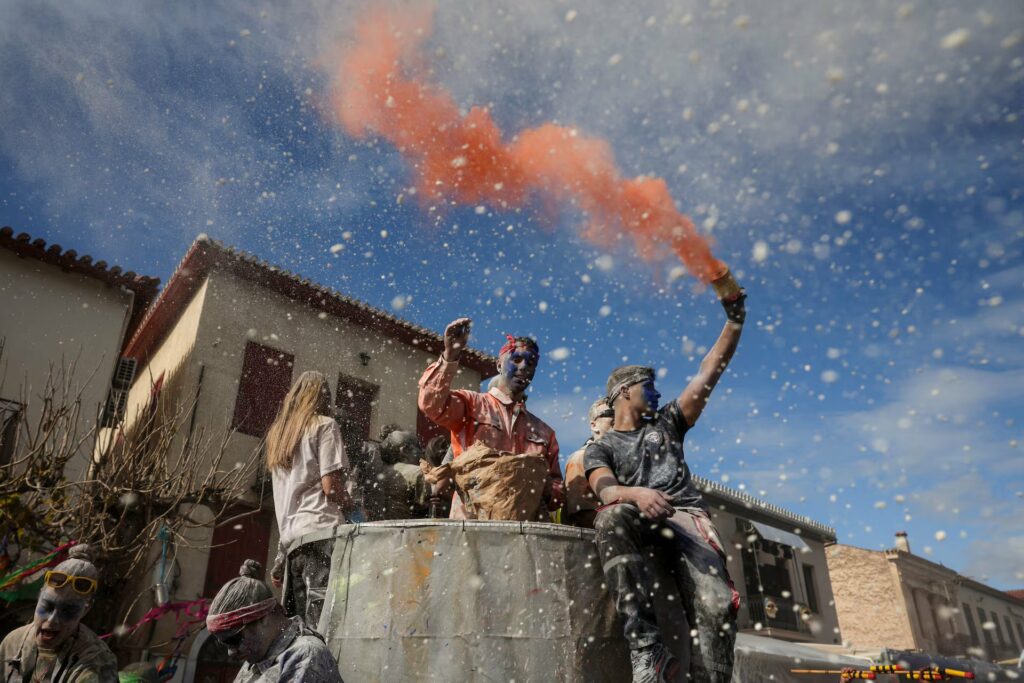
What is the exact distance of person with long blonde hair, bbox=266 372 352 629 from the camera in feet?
11.4

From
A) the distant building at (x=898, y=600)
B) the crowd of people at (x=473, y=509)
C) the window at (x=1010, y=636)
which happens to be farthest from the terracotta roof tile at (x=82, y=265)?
the window at (x=1010, y=636)

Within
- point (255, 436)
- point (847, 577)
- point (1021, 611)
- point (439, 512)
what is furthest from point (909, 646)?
point (439, 512)

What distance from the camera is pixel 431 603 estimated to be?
2.88 meters

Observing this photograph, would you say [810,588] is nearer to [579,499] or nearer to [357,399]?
[357,399]

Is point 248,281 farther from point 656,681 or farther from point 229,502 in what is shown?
point 656,681

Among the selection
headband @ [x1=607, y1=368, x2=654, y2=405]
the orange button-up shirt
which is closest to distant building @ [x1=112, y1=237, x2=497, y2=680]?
the orange button-up shirt

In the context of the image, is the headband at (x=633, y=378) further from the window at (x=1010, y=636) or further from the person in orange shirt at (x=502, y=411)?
the window at (x=1010, y=636)

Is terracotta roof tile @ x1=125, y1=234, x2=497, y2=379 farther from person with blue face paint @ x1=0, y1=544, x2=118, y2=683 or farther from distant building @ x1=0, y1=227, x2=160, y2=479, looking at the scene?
person with blue face paint @ x1=0, y1=544, x2=118, y2=683

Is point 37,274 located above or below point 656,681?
above

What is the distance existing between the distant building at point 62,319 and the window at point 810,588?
2446cm

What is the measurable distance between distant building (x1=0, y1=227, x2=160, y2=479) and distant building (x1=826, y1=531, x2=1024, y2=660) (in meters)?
28.4

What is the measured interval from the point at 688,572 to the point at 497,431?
4.44 ft

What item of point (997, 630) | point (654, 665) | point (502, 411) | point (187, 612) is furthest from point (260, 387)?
point (997, 630)

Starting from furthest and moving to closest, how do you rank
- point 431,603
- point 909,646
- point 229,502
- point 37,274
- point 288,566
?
point 909,646 < point 37,274 < point 229,502 < point 288,566 < point 431,603
